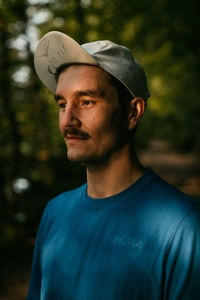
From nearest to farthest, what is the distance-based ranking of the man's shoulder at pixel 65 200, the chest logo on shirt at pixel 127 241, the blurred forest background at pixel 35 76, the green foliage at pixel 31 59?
the chest logo on shirt at pixel 127 241 → the man's shoulder at pixel 65 200 → the blurred forest background at pixel 35 76 → the green foliage at pixel 31 59

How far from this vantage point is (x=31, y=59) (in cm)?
905

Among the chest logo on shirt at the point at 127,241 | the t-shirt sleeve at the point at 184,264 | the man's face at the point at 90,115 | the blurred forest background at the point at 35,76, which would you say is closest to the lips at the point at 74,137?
the man's face at the point at 90,115

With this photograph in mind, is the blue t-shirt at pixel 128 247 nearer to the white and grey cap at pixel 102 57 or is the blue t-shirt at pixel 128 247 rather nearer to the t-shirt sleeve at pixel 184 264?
the t-shirt sleeve at pixel 184 264

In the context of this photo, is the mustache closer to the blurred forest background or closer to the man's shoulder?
the man's shoulder

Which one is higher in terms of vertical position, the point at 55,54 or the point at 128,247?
the point at 55,54

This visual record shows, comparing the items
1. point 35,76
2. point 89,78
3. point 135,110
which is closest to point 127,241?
point 135,110

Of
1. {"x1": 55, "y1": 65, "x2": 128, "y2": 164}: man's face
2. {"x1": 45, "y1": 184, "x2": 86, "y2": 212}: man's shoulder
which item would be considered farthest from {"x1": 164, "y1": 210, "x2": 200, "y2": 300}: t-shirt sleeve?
{"x1": 45, "y1": 184, "x2": 86, "y2": 212}: man's shoulder

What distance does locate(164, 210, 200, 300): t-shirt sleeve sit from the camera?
50.7 inches

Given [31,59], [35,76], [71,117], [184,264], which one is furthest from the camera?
[35,76]

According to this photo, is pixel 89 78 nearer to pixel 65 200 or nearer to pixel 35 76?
pixel 65 200

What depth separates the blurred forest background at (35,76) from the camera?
7148 millimetres

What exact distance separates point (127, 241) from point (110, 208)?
0.24m

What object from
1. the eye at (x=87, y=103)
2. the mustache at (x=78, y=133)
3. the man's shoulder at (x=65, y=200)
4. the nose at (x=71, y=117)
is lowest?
the man's shoulder at (x=65, y=200)

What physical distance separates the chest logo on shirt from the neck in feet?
1.00
